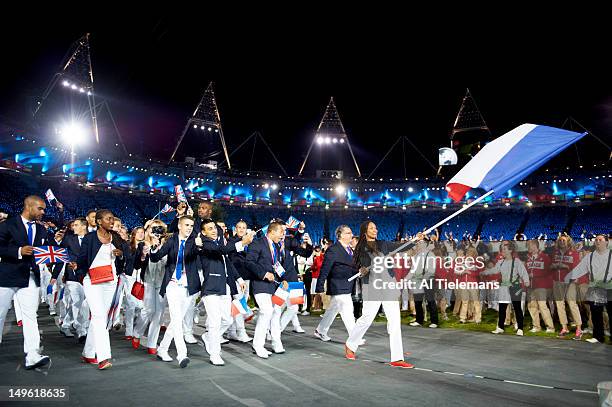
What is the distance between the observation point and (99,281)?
6094 mm

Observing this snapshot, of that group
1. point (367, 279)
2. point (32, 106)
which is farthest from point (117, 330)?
point (32, 106)

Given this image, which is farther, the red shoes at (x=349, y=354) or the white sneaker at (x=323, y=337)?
the white sneaker at (x=323, y=337)

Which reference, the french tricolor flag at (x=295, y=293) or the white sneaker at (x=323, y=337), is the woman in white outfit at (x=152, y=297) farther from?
the white sneaker at (x=323, y=337)

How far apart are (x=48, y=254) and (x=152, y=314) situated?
2.35 m

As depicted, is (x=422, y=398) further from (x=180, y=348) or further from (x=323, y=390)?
(x=180, y=348)

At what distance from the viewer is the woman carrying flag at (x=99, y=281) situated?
603 cm

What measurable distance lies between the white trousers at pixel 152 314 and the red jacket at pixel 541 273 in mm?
8863

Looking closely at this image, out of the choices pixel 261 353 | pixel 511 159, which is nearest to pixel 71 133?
pixel 261 353

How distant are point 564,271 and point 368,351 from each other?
6012 millimetres

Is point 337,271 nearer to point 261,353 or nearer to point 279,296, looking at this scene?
point 279,296

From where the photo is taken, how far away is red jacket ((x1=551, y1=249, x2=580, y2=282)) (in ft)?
34.8

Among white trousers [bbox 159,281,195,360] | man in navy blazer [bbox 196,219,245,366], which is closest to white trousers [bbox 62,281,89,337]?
white trousers [bbox 159,281,195,360]

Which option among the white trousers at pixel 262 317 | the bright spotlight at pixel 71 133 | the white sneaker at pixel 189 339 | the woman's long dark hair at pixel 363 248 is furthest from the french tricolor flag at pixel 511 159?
the bright spotlight at pixel 71 133

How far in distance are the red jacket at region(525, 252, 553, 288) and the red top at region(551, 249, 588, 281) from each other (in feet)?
0.49
